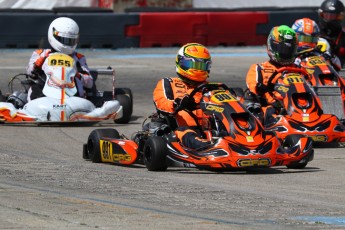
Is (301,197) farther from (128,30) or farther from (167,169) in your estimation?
(128,30)

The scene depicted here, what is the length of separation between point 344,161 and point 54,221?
4932mm

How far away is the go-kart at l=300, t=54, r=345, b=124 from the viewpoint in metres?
13.7

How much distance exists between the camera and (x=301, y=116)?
41.5 ft

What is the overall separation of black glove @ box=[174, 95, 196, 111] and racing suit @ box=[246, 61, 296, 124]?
7.81ft

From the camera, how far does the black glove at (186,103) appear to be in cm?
1065

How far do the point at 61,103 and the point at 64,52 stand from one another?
1.08 metres

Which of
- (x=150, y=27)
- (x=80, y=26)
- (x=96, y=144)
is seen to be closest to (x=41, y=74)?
(x=96, y=144)

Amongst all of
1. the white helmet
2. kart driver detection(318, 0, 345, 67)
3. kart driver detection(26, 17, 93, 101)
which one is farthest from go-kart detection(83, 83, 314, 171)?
kart driver detection(318, 0, 345, 67)

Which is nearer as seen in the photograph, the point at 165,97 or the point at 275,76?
the point at 165,97

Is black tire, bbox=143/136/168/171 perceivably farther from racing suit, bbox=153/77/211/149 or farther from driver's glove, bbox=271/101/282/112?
driver's glove, bbox=271/101/282/112

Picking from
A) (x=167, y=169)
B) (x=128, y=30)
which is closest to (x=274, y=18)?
(x=128, y=30)

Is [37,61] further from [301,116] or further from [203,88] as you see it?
[203,88]

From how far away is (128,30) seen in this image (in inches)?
941

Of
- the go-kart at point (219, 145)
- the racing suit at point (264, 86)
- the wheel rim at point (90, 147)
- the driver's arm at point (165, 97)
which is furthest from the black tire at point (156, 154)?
the racing suit at point (264, 86)
